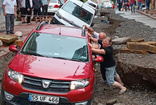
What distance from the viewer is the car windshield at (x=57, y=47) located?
610cm

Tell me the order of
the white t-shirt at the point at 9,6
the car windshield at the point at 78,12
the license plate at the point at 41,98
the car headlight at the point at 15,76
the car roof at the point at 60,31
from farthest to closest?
the car windshield at the point at 78,12, the white t-shirt at the point at 9,6, the car roof at the point at 60,31, the car headlight at the point at 15,76, the license plate at the point at 41,98

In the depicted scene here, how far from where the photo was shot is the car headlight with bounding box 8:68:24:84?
16.9 ft

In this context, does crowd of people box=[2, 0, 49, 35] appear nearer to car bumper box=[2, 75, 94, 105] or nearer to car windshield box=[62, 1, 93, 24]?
car windshield box=[62, 1, 93, 24]

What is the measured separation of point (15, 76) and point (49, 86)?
657mm

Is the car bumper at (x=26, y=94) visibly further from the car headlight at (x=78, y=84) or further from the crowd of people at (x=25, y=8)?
the crowd of people at (x=25, y=8)

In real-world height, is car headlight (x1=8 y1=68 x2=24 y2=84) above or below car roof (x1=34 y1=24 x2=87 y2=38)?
below

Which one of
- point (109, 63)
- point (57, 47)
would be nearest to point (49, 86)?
point (57, 47)

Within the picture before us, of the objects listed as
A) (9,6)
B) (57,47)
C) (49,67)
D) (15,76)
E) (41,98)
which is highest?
(9,6)

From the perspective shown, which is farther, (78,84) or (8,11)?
(8,11)

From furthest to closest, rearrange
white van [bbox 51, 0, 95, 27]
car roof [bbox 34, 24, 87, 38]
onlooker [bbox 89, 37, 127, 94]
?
white van [bbox 51, 0, 95, 27] < onlooker [bbox 89, 37, 127, 94] < car roof [bbox 34, 24, 87, 38]

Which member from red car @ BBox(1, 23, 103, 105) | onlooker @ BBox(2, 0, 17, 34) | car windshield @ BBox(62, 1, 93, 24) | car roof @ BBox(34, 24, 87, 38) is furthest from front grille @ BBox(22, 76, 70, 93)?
car windshield @ BBox(62, 1, 93, 24)

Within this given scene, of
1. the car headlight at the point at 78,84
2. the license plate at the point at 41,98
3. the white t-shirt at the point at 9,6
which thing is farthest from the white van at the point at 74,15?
the license plate at the point at 41,98

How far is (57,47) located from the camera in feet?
20.7

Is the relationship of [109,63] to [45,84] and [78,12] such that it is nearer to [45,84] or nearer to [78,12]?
[45,84]
